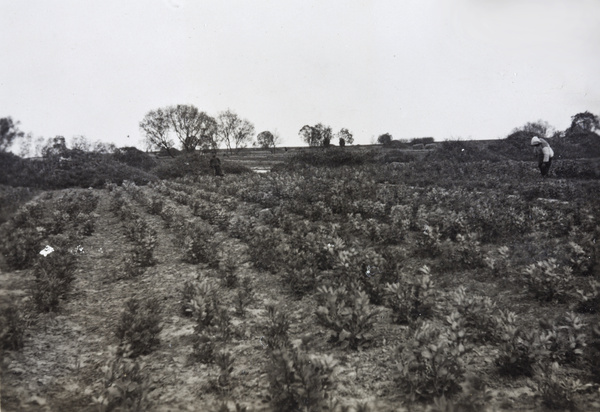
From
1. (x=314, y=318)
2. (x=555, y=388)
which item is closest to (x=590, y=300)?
(x=555, y=388)

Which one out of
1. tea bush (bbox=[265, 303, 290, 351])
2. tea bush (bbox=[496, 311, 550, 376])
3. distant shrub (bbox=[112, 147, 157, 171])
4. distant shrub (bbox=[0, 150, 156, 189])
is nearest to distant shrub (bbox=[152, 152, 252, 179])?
distant shrub (bbox=[0, 150, 156, 189])

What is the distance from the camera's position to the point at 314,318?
518cm

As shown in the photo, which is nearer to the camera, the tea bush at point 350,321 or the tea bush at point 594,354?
the tea bush at point 594,354

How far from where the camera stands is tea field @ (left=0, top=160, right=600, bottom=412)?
11.2 ft

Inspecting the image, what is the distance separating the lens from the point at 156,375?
402 cm

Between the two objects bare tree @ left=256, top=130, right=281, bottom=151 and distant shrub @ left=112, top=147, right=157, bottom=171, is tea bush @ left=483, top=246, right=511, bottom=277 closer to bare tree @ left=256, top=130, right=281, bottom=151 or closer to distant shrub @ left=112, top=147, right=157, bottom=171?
distant shrub @ left=112, top=147, right=157, bottom=171

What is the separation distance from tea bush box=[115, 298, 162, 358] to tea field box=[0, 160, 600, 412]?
0.02 meters

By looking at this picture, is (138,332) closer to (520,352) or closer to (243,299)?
(243,299)

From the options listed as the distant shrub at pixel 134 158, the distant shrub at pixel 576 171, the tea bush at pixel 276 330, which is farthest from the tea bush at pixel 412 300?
the distant shrub at pixel 134 158

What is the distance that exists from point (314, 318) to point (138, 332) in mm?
2428

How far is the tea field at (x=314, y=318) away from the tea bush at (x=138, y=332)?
2 cm

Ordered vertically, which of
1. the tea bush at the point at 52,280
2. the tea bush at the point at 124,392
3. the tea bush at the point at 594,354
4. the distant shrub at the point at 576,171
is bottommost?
the tea bush at the point at 594,354

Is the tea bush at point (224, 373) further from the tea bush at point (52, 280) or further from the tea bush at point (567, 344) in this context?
the tea bush at point (52, 280)

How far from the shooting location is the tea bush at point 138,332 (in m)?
4.46
